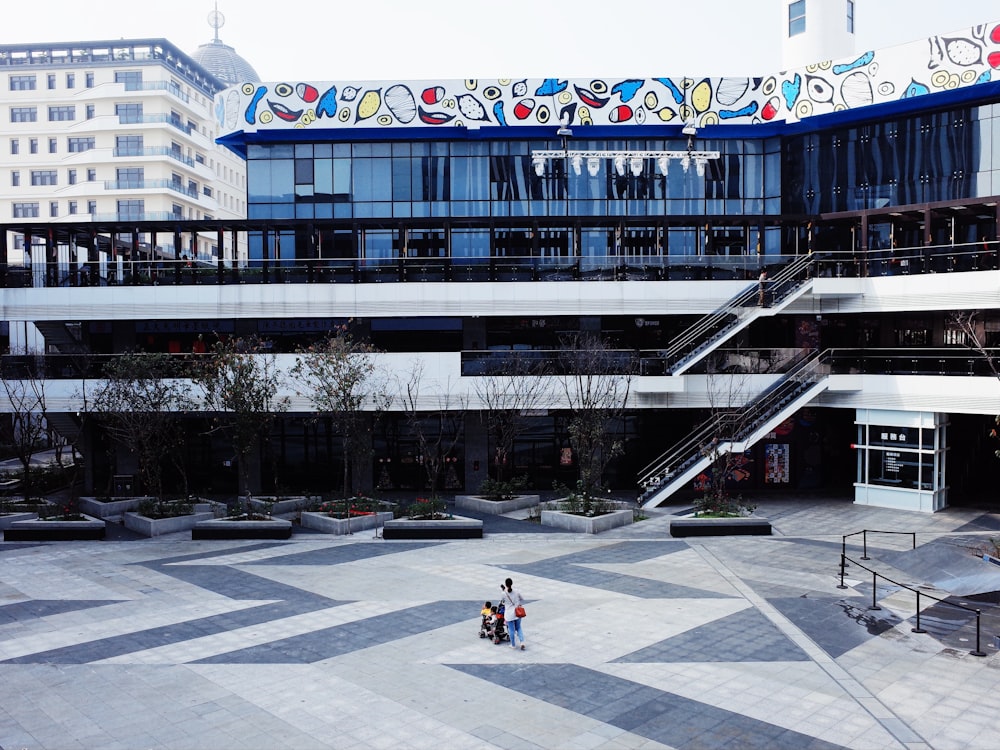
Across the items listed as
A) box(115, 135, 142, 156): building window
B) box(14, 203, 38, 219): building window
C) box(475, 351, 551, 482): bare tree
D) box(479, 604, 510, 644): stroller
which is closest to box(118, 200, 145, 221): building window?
box(115, 135, 142, 156): building window

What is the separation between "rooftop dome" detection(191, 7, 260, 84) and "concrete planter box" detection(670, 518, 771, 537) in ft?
409

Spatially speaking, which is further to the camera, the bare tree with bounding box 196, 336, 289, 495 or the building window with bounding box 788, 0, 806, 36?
the building window with bounding box 788, 0, 806, 36

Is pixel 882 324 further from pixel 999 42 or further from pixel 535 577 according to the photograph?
pixel 535 577

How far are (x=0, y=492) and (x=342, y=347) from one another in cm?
1737

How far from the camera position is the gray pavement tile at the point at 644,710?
517 inches

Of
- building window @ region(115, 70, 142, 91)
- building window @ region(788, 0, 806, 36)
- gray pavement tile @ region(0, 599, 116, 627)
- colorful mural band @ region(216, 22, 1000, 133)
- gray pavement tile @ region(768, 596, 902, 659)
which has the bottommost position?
gray pavement tile @ region(768, 596, 902, 659)

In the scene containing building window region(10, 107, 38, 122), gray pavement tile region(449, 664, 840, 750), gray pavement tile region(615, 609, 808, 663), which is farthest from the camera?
building window region(10, 107, 38, 122)

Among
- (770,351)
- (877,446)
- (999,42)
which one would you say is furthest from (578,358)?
(999,42)

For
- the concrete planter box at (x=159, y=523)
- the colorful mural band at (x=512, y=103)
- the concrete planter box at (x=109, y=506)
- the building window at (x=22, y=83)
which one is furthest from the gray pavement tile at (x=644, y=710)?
the building window at (x=22, y=83)

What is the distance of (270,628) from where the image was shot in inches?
736

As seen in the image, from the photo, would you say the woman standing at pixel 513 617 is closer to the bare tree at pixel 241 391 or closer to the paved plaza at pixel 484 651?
the paved plaza at pixel 484 651

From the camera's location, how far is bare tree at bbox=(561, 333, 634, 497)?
31141 millimetres

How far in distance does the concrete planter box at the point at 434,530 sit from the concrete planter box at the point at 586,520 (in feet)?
9.94

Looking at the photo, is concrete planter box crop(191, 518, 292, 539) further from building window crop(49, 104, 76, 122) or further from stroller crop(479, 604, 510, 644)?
building window crop(49, 104, 76, 122)
